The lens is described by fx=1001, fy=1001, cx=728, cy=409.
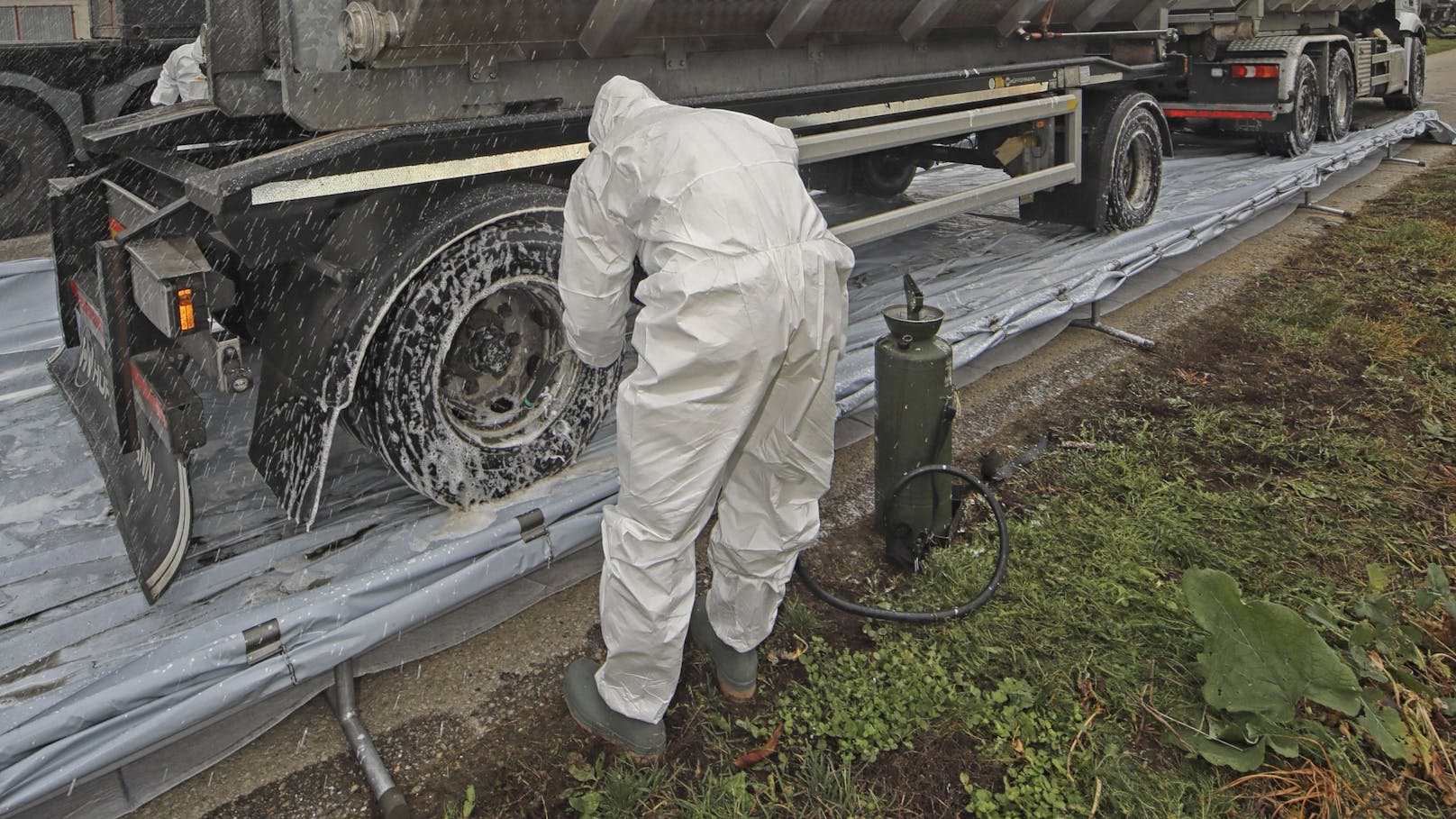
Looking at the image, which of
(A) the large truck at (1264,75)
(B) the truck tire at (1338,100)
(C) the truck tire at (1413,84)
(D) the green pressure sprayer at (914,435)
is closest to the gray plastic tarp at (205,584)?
(D) the green pressure sprayer at (914,435)

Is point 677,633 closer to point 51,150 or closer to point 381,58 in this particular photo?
point 381,58

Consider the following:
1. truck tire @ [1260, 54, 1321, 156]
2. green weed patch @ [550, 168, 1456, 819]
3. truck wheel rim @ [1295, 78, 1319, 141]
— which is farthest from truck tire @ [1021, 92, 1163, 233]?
truck wheel rim @ [1295, 78, 1319, 141]

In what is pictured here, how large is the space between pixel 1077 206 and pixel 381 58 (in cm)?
517

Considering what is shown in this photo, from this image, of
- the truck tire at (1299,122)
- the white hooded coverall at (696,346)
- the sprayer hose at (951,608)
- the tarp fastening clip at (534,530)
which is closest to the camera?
the white hooded coverall at (696,346)

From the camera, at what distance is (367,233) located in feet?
10.8

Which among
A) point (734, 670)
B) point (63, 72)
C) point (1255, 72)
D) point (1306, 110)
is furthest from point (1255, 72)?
point (63, 72)

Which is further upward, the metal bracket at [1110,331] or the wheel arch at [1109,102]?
the wheel arch at [1109,102]

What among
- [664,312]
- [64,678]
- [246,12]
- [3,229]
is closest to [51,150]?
[3,229]

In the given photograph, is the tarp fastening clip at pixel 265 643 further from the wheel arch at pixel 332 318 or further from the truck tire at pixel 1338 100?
the truck tire at pixel 1338 100

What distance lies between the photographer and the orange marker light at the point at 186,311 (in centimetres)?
291

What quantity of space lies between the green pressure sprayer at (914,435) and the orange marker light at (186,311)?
2.00 m

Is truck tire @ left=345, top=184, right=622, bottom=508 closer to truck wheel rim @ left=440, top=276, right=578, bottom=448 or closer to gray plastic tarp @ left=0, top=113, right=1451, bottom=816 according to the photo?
truck wheel rim @ left=440, top=276, right=578, bottom=448

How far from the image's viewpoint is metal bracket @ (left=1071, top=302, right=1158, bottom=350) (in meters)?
5.40

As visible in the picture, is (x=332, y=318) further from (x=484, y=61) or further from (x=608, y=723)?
(x=608, y=723)
